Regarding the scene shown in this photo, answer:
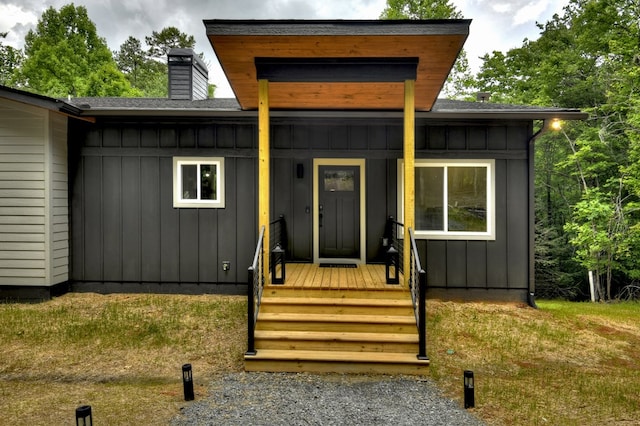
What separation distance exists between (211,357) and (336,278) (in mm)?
1899

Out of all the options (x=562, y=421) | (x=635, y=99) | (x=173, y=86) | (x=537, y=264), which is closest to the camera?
(x=562, y=421)

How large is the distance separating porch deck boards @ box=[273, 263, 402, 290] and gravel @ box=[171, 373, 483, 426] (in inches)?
44.0

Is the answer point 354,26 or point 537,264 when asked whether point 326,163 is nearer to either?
point 354,26

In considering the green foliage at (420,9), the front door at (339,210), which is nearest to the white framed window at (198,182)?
the front door at (339,210)

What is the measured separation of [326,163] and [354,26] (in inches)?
117

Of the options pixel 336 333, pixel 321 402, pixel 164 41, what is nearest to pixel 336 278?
pixel 336 333

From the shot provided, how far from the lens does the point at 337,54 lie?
168 inches

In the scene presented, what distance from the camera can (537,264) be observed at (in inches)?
567

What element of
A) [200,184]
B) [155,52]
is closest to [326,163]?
[200,184]

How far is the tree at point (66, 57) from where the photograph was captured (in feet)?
61.1

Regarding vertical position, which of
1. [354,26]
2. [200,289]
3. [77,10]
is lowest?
[200,289]

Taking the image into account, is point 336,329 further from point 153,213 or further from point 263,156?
point 153,213

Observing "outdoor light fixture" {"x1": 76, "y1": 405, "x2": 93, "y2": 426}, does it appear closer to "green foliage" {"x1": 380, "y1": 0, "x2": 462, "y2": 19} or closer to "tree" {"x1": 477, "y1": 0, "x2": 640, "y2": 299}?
"tree" {"x1": 477, "y1": 0, "x2": 640, "y2": 299}

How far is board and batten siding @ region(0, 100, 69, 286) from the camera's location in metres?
6.00
